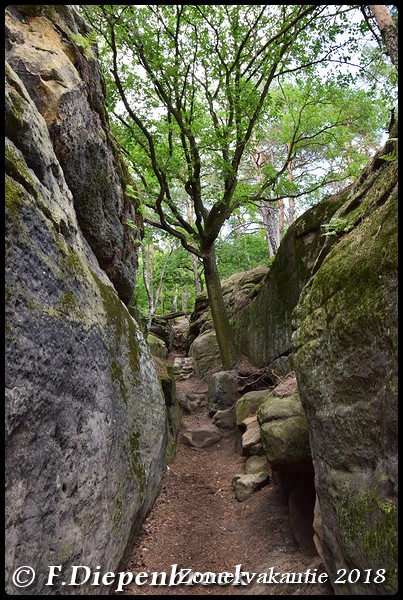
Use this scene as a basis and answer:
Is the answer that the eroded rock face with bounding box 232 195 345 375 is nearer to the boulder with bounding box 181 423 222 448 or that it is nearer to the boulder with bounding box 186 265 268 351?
the boulder with bounding box 186 265 268 351

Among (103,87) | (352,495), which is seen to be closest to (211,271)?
(103,87)

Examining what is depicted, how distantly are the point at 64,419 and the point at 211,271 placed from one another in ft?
33.2

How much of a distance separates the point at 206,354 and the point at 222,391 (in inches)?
149

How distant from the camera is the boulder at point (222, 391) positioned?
11.8 m

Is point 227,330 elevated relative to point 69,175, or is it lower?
lower

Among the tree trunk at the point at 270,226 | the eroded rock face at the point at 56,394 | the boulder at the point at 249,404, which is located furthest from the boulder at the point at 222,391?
the tree trunk at the point at 270,226

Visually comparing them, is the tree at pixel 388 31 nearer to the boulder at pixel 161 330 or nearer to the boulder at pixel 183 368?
the boulder at pixel 183 368

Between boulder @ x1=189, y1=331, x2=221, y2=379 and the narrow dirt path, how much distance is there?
6626mm

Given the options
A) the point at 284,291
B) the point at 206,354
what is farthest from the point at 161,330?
the point at 284,291

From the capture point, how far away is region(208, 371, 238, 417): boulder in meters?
11.8

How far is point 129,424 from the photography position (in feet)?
19.1

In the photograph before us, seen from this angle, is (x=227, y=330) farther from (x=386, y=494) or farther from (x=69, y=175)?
(x=386, y=494)

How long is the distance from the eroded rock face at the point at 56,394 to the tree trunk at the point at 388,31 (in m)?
6.40

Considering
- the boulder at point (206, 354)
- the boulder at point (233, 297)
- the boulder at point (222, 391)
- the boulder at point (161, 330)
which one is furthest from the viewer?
the boulder at point (161, 330)
